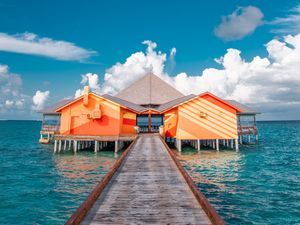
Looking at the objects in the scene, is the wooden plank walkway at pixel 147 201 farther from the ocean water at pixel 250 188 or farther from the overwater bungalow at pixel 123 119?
the overwater bungalow at pixel 123 119

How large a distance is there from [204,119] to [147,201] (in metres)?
23.8

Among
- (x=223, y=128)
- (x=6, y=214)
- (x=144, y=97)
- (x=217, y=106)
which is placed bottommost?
(x=6, y=214)

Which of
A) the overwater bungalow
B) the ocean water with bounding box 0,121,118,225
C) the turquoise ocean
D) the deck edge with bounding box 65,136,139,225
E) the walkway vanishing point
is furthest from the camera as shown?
the overwater bungalow

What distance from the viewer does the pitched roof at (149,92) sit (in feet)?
146

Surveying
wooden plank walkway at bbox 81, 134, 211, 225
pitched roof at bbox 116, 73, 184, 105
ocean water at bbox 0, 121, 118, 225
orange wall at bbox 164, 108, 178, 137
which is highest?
pitched roof at bbox 116, 73, 184, 105

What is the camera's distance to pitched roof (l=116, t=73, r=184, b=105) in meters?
44.6

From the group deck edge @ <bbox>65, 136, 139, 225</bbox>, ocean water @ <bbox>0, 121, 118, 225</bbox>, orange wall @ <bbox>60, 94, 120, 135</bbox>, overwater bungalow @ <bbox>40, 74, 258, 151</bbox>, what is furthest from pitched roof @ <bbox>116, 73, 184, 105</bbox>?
deck edge @ <bbox>65, 136, 139, 225</bbox>

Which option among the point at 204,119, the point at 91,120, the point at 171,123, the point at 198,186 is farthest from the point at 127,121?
the point at 198,186

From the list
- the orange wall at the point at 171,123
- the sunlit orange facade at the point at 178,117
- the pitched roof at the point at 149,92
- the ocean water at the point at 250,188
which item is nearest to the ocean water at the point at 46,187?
the sunlit orange facade at the point at 178,117

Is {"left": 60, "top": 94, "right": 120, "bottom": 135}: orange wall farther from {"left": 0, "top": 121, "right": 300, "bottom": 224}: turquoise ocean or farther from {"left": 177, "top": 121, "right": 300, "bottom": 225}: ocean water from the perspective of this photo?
{"left": 177, "top": 121, "right": 300, "bottom": 225}: ocean water

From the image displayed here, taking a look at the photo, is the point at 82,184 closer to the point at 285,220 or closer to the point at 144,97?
the point at 285,220

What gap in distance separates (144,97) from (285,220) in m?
35.0

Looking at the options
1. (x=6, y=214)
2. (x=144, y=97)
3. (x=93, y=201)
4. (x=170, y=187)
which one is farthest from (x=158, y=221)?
(x=144, y=97)

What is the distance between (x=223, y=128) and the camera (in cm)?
3155
